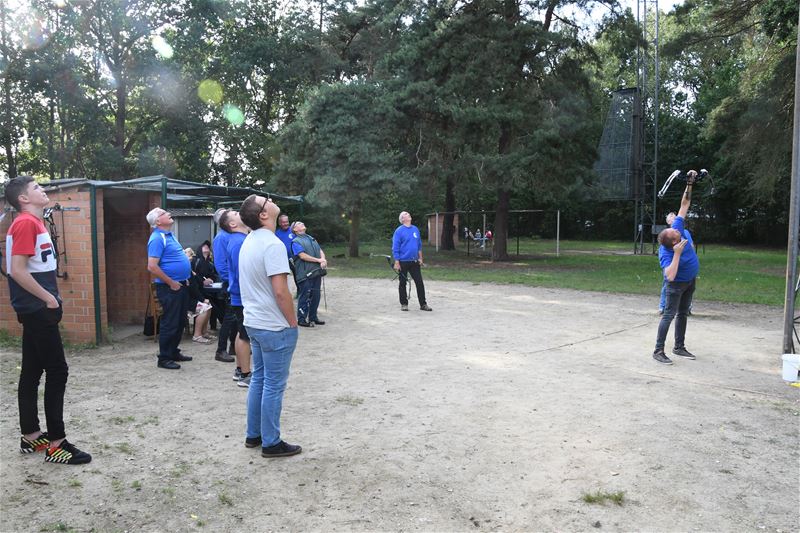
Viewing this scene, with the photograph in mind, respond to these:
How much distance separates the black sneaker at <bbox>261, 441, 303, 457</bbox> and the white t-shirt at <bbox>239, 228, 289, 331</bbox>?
2.73 ft

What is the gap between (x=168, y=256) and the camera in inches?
260

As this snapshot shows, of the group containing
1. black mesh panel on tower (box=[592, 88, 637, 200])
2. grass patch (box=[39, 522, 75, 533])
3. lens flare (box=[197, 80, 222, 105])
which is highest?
lens flare (box=[197, 80, 222, 105])

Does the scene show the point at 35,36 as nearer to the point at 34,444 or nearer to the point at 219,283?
the point at 219,283

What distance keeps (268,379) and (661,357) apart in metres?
4.78

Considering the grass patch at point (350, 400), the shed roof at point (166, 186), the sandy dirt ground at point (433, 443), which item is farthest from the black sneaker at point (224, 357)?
the shed roof at point (166, 186)

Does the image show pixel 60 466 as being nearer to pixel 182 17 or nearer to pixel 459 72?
pixel 459 72

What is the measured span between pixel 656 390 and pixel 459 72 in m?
16.3

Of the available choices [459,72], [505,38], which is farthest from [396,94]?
[505,38]

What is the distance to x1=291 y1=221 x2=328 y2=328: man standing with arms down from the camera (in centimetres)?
934

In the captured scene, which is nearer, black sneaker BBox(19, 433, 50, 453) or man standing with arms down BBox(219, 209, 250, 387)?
black sneaker BBox(19, 433, 50, 453)

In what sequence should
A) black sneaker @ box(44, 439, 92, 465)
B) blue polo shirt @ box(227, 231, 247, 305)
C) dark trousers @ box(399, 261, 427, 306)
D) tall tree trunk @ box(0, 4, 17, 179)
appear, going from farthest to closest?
1. tall tree trunk @ box(0, 4, 17, 179)
2. dark trousers @ box(399, 261, 427, 306)
3. blue polo shirt @ box(227, 231, 247, 305)
4. black sneaker @ box(44, 439, 92, 465)

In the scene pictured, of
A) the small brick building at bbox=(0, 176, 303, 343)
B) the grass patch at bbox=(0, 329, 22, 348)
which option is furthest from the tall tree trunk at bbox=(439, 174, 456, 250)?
the grass patch at bbox=(0, 329, 22, 348)

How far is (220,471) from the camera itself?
394 centimetres

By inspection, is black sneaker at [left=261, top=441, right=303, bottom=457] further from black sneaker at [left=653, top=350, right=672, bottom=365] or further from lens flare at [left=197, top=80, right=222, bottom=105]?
lens flare at [left=197, top=80, right=222, bottom=105]
